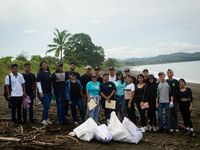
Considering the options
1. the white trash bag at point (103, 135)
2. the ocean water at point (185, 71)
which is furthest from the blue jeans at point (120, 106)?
the ocean water at point (185, 71)

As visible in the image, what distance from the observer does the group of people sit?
873 cm

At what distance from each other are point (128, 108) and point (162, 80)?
132 centimetres

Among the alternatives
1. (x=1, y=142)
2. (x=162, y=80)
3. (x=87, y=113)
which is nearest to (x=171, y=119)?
(x=162, y=80)

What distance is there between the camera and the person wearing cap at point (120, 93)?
9.16 metres

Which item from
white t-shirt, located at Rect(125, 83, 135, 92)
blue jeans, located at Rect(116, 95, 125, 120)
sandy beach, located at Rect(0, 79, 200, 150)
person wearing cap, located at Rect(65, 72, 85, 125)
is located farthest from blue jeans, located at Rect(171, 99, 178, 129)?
person wearing cap, located at Rect(65, 72, 85, 125)

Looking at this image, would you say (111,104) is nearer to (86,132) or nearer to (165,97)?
(165,97)

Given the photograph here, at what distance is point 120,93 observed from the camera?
9.20 m

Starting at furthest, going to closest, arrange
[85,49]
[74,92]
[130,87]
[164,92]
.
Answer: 1. [85,49]
2. [74,92]
3. [130,87]
4. [164,92]

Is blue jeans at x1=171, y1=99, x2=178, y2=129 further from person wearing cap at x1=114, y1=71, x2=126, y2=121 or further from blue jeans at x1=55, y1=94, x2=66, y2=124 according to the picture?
blue jeans at x1=55, y1=94, x2=66, y2=124

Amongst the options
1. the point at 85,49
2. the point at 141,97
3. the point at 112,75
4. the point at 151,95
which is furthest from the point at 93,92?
the point at 85,49

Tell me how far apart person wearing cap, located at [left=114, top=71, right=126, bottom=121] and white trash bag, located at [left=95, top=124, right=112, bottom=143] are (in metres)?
2.01

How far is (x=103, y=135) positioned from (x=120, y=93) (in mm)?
2298

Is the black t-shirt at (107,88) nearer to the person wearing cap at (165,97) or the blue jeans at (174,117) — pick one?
the person wearing cap at (165,97)

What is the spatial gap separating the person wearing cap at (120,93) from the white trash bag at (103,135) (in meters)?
2.01
